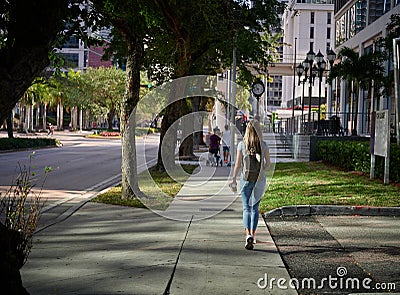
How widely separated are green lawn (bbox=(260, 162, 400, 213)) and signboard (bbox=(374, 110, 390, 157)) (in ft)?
2.82

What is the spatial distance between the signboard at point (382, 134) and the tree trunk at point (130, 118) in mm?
6694

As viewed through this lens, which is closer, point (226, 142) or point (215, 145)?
point (215, 145)

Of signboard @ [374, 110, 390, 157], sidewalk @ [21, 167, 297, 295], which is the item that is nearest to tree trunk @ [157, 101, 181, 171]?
signboard @ [374, 110, 390, 157]

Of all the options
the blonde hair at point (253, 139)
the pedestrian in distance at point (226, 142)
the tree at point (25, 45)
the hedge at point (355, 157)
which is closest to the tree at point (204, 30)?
the pedestrian in distance at point (226, 142)

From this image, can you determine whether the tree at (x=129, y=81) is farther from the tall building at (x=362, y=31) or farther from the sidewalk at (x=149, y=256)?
the tall building at (x=362, y=31)

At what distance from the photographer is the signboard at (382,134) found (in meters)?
16.6

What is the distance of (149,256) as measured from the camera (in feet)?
26.9

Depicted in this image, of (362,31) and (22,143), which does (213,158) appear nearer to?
(22,143)

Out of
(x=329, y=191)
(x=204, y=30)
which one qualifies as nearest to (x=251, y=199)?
(x=329, y=191)

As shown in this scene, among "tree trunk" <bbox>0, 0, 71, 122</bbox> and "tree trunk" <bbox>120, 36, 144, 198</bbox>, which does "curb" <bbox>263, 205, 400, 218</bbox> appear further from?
"tree trunk" <bbox>0, 0, 71, 122</bbox>

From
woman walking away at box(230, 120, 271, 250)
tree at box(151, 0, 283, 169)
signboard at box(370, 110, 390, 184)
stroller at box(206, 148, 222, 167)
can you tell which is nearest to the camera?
woman walking away at box(230, 120, 271, 250)

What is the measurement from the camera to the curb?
12.4 metres

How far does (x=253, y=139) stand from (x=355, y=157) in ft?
42.0

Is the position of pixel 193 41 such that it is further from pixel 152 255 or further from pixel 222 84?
pixel 222 84
